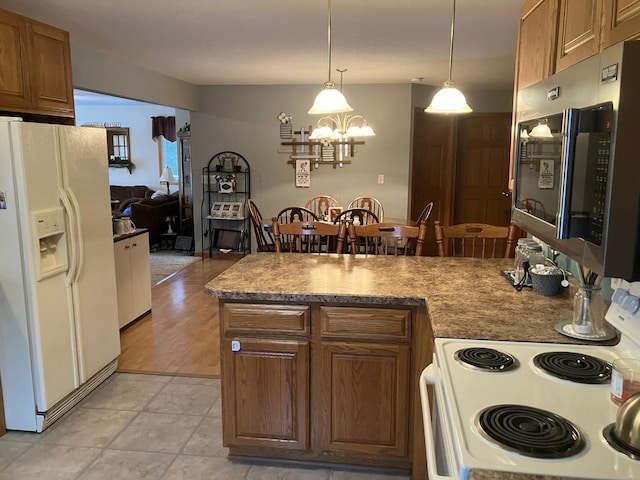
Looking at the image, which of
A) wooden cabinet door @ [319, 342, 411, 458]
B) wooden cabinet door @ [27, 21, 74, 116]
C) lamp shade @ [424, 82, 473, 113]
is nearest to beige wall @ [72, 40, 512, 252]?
wooden cabinet door @ [27, 21, 74, 116]

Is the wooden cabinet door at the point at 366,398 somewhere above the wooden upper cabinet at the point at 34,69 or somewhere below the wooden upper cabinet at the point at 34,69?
below

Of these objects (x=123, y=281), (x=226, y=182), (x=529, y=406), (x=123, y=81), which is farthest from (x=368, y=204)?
(x=529, y=406)

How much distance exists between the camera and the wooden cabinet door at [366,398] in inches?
86.4

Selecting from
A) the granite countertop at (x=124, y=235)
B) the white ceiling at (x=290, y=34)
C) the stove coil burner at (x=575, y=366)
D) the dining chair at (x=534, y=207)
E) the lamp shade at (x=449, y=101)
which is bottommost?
the granite countertop at (x=124, y=235)

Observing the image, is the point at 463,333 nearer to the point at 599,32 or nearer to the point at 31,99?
the point at 599,32

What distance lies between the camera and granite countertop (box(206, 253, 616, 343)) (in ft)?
5.84

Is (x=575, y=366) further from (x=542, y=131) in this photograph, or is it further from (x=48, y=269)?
(x=48, y=269)

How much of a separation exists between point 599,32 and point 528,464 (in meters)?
1.13

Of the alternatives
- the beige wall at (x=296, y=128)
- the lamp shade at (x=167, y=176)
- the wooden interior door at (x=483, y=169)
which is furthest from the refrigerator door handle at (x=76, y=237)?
the lamp shade at (x=167, y=176)

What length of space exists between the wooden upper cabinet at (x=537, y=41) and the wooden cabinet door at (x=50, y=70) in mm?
2612

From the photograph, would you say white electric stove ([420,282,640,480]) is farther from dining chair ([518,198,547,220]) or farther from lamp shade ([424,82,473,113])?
lamp shade ([424,82,473,113])

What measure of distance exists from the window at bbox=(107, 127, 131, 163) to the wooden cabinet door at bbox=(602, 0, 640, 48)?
10.1 metres

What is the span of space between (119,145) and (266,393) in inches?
366

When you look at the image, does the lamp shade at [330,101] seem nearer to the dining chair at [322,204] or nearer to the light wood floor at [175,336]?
the light wood floor at [175,336]
